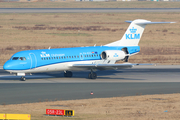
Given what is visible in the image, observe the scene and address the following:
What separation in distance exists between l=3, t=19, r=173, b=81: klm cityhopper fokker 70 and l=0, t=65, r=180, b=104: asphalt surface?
1.28 metres

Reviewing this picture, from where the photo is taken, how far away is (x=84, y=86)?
3025 centimetres

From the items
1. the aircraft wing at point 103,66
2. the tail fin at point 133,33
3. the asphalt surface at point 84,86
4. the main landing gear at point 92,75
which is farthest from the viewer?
the tail fin at point 133,33

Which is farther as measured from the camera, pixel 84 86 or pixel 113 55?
pixel 113 55

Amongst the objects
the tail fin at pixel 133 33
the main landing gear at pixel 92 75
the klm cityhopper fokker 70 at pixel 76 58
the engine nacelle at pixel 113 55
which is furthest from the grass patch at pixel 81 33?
the main landing gear at pixel 92 75

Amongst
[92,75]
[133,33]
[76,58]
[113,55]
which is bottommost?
[92,75]

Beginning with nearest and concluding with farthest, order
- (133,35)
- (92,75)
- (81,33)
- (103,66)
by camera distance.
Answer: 1. (103,66)
2. (92,75)
3. (133,35)
4. (81,33)

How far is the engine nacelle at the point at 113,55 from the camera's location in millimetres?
36719

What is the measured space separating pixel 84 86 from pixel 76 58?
613 cm

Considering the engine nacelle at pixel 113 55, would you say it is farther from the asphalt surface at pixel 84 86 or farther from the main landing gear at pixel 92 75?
the main landing gear at pixel 92 75

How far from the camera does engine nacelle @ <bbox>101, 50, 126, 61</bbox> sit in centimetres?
3672

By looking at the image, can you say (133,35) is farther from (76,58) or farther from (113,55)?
(76,58)

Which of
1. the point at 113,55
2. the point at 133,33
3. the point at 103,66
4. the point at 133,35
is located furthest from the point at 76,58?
the point at 133,33

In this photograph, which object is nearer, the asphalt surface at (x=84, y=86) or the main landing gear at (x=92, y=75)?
the asphalt surface at (x=84, y=86)

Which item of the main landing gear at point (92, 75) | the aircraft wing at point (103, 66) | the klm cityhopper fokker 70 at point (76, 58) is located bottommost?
the main landing gear at point (92, 75)
